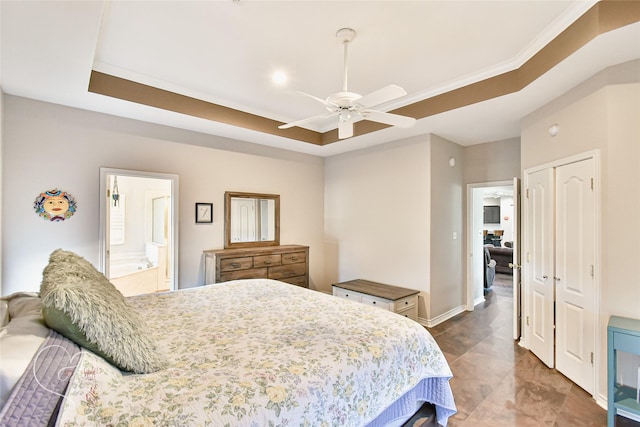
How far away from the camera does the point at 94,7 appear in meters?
1.72

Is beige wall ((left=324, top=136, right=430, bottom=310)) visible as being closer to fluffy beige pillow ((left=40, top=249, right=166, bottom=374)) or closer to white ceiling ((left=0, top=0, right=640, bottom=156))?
white ceiling ((left=0, top=0, right=640, bottom=156))

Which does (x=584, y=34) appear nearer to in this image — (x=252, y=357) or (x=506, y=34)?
(x=506, y=34)

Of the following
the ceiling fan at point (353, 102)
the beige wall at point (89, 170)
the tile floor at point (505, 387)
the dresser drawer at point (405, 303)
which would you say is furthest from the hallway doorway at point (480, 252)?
the beige wall at point (89, 170)

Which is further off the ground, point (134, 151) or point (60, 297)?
point (134, 151)

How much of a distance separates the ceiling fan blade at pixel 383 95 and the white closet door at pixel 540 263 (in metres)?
1.93

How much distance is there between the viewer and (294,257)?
448cm

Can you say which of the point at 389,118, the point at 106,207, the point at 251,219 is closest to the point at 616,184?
the point at 389,118

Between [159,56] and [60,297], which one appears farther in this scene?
[159,56]

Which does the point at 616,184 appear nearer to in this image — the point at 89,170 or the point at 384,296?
the point at 384,296

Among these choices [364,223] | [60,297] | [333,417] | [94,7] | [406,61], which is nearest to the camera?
[60,297]

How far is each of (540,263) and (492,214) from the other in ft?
27.5

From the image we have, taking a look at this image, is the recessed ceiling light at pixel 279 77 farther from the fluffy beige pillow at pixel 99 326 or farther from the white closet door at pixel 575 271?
the white closet door at pixel 575 271

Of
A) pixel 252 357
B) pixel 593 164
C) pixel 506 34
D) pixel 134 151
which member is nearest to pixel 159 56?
pixel 134 151

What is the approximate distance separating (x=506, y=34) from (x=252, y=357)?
291 cm
